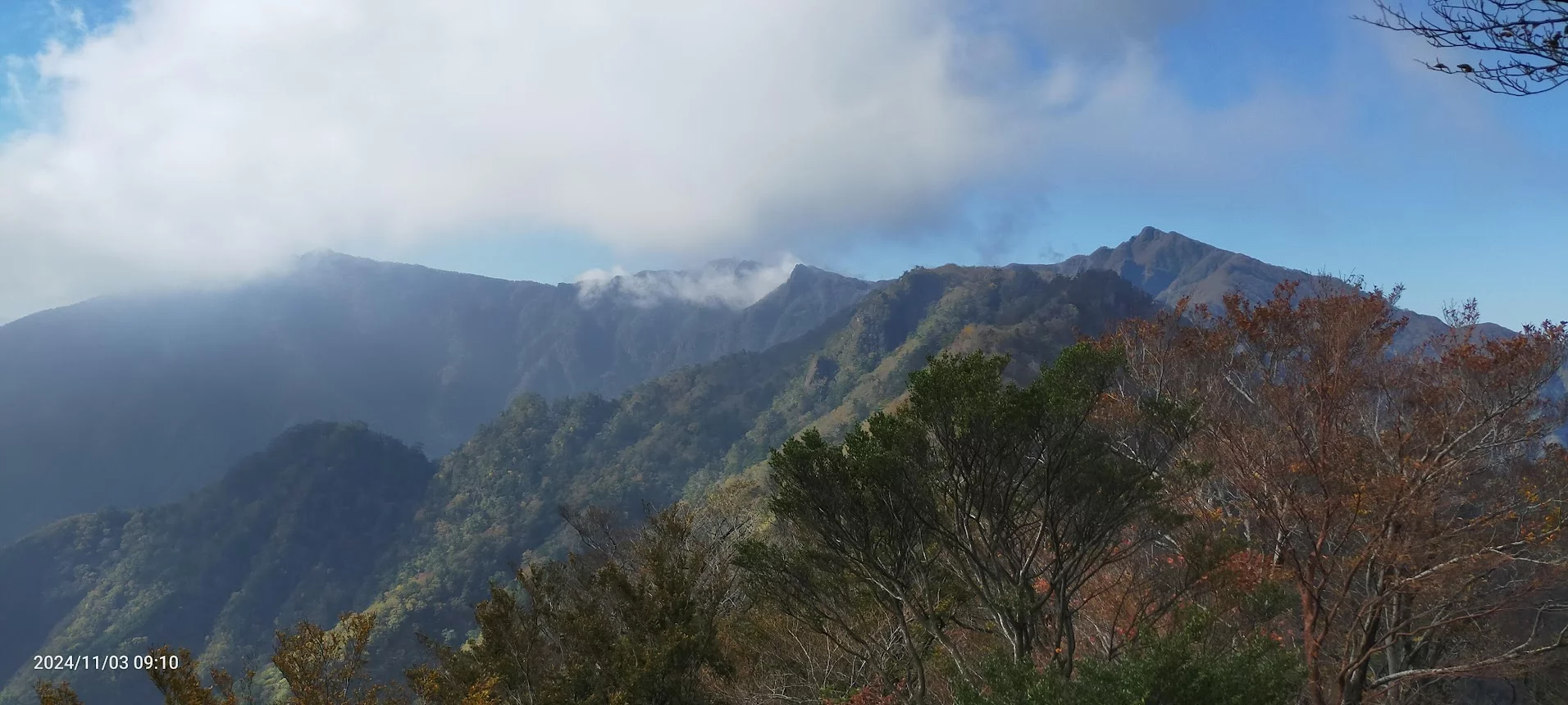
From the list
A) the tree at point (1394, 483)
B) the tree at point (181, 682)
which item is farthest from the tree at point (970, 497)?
the tree at point (181, 682)

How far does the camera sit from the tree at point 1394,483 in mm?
10484

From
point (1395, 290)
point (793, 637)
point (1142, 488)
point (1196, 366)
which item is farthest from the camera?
point (1196, 366)

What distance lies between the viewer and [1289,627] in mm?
13961

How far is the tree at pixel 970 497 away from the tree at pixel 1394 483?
2.27m

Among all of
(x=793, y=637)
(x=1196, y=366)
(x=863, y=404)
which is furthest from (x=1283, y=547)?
(x=863, y=404)

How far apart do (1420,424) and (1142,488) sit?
17.0 feet

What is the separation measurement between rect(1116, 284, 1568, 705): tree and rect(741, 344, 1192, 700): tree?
7.43 ft

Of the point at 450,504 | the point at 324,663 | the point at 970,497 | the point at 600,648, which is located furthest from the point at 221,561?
the point at 970,497

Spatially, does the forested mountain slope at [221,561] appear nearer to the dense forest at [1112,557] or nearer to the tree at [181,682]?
the dense forest at [1112,557]

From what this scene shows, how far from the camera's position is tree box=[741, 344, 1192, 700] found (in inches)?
368

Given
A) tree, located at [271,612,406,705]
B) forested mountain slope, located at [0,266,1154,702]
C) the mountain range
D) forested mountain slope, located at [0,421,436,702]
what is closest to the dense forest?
tree, located at [271,612,406,705]

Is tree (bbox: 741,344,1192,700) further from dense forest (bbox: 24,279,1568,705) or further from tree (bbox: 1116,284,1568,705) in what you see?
tree (bbox: 1116,284,1568,705)

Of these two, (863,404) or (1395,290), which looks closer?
(1395,290)

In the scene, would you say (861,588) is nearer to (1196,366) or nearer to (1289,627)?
(1289,627)
